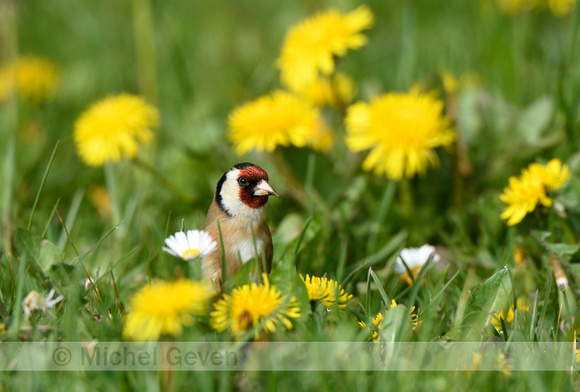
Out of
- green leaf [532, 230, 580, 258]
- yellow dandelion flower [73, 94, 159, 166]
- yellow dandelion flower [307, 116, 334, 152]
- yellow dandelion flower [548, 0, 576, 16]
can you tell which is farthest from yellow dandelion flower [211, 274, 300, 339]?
yellow dandelion flower [548, 0, 576, 16]

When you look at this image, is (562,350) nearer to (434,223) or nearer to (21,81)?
(434,223)

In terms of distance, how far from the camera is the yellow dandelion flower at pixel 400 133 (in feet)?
9.09

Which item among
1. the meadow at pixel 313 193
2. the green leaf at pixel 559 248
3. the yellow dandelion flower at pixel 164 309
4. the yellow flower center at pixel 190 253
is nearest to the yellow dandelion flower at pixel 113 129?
the meadow at pixel 313 193

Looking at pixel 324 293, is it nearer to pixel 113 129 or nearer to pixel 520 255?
pixel 520 255

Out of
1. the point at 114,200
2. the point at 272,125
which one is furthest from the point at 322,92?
the point at 114,200

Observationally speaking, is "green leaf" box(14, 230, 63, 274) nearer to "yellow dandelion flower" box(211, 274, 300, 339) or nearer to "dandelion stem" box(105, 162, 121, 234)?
"yellow dandelion flower" box(211, 274, 300, 339)

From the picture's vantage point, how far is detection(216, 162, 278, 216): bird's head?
7.36 ft

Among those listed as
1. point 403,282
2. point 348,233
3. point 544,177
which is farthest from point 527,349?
point 348,233

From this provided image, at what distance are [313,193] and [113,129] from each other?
100 centimetres

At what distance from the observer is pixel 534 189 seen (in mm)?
2332

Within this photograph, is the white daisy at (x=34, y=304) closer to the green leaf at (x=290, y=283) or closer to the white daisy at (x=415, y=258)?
the green leaf at (x=290, y=283)

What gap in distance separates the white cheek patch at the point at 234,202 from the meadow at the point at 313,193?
0.57 feet

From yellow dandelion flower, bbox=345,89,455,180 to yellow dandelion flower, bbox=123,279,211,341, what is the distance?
1448 mm

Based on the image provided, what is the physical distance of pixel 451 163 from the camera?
9.65ft
